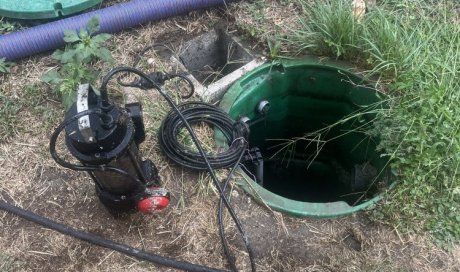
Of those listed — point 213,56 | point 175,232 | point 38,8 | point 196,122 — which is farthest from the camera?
point 213,56

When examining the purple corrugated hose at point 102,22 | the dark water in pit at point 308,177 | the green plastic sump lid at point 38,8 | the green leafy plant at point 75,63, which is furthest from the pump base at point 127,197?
the dark water in pit at point 308,177

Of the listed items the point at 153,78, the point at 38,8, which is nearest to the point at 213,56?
the point at 153,78

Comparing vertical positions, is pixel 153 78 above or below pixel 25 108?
above

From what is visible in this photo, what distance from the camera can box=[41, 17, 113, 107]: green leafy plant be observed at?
241 cm

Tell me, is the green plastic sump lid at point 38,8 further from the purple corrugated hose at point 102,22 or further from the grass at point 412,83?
the grass at point 412,83

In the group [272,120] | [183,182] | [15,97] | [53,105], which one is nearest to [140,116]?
[183,182]

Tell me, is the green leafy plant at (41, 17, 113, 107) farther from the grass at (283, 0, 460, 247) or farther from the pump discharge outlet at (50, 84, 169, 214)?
the grass at (283, 0, 460, 247)

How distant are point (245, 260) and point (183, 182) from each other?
491 millimetres

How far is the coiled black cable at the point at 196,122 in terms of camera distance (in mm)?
2229

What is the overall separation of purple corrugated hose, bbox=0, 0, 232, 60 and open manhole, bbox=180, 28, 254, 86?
0.21 meters

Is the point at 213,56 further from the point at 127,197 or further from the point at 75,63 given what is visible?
the point at 127,197

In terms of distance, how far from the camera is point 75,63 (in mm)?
2445

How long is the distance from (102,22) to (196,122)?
34.7 inches

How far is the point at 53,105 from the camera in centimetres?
252
